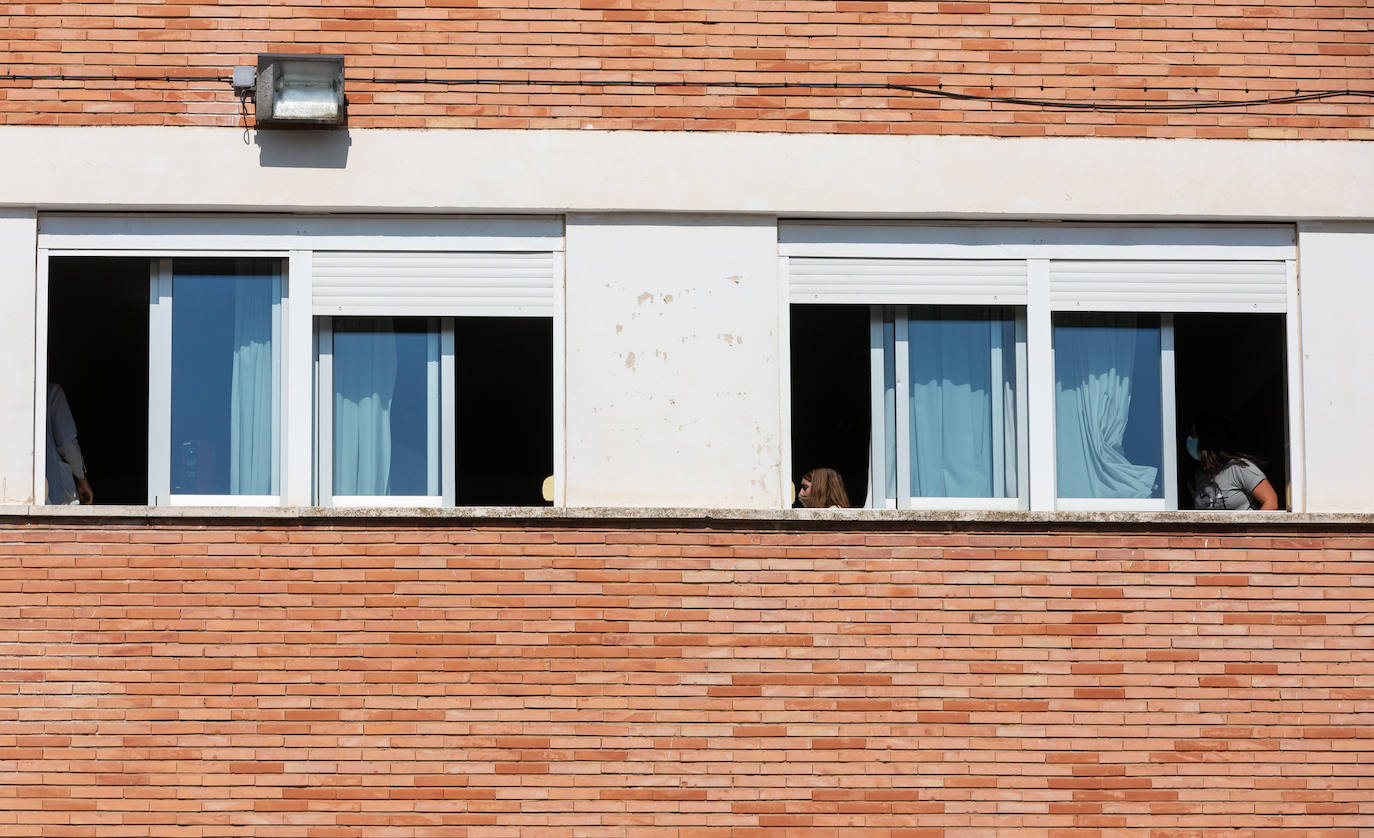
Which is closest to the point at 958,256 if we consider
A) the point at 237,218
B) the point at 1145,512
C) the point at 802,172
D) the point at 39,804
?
the point at 802,172

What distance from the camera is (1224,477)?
8984mm

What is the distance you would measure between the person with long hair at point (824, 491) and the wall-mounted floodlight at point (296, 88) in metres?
3.06

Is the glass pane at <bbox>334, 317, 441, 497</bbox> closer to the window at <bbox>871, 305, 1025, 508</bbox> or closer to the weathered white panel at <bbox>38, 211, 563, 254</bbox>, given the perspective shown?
the weathered white panel at <bbox>38, 211, 563, 254</bbox>

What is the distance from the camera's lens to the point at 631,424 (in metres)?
8.69

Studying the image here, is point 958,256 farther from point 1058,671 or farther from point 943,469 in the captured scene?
point 1058,671

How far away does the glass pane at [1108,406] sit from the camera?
911cm

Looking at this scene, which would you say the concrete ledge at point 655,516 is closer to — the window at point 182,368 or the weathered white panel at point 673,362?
the weathered white panel at point 673,362

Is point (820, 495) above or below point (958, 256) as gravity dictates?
below

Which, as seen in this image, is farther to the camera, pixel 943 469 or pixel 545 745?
pixel 943 469

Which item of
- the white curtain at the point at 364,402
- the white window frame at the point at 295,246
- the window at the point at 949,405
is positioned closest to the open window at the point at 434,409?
the white curtain at the point at 364,402

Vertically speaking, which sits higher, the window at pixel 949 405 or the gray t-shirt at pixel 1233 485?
the window at pixel 949 405

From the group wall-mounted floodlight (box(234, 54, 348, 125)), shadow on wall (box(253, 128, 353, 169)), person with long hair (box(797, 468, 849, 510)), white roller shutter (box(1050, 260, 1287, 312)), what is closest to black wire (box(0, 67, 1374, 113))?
wall-mounted floodlight (box(234, 54, 348, 125))

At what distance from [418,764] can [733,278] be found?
2913 millimetres

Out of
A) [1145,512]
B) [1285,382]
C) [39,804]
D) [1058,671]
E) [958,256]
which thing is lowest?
[39,804]
